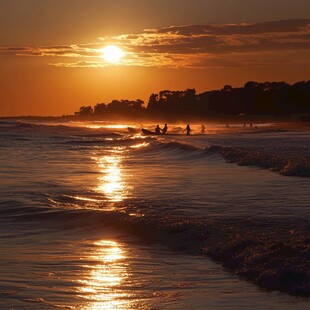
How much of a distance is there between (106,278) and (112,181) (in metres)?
14.5

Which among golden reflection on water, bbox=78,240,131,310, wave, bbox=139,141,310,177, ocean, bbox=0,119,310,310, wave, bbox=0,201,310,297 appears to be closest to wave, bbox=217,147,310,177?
wave, bbox=139,141,310,177

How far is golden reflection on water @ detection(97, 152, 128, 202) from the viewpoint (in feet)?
68.7

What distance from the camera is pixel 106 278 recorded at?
1110cm

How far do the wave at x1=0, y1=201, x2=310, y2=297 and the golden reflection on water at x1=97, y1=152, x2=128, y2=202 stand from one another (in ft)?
10.5

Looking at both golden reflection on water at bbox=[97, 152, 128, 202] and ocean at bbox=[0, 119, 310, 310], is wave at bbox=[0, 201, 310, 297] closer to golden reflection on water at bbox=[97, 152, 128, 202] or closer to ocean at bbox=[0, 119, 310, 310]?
ocean at bbox=[0, 119, 310, 310]

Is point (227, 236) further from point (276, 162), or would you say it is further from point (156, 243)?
point (276, 162)

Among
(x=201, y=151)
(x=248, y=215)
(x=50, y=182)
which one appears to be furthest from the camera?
(x=201, y=151)

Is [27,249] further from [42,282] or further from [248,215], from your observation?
[248,215]

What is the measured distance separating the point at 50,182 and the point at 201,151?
19.5 m

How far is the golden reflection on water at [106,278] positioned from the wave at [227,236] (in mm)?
1130

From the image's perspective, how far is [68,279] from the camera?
432 inches

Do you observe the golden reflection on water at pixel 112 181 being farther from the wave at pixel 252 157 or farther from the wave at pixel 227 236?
the wave at pixel 252 157

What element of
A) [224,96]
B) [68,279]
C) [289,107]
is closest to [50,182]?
[68,279]

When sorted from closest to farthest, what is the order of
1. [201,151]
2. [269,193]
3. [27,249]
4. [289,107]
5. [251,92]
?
[27,249] → [269,193] → [201,151] → [289,107] → [251,92]
